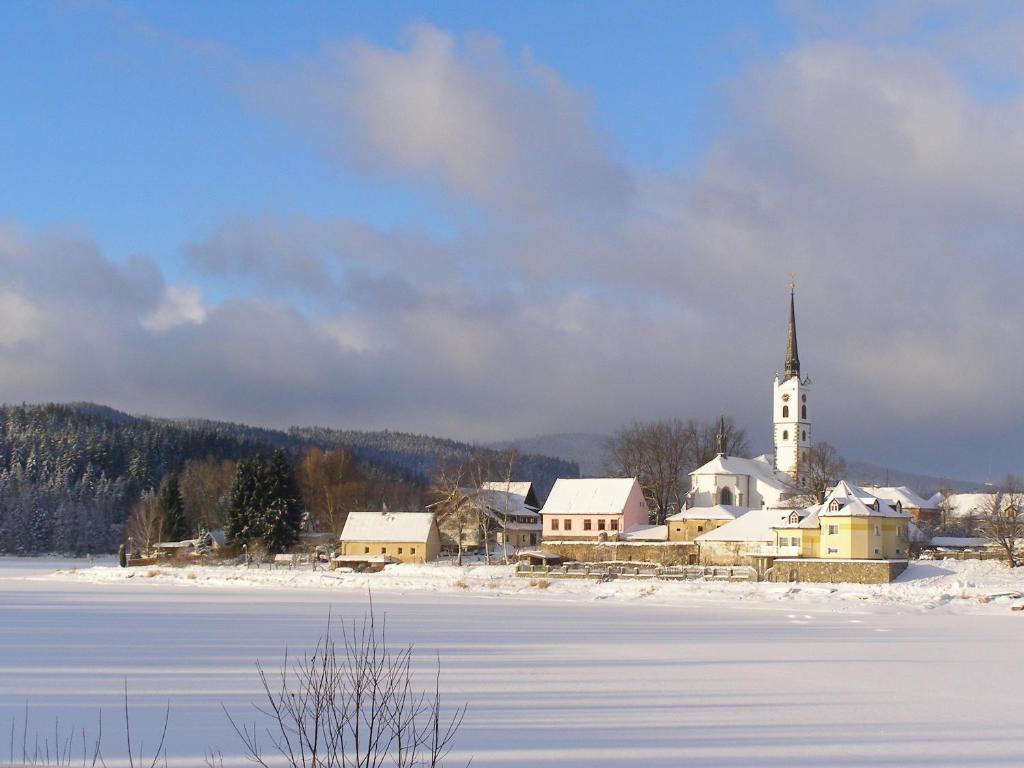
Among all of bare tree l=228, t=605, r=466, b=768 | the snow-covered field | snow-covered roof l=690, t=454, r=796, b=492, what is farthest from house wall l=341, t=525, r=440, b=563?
bare tree l=228, t=605, r=466, b=768

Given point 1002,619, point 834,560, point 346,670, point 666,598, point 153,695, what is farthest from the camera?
point 834,560

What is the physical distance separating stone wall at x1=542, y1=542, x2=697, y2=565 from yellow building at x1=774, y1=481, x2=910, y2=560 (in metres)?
7.29

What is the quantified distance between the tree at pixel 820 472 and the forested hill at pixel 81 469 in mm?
25812

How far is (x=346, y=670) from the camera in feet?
61.2

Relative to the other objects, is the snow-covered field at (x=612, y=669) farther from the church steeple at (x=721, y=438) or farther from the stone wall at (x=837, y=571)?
the church steeple at (x=721, y=438)

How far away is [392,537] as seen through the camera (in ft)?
215

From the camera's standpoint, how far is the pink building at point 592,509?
222 ft

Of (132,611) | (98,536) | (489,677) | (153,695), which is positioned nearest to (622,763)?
(489,677)

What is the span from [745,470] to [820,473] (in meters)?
6.34

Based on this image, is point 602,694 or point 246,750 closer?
point 246,750

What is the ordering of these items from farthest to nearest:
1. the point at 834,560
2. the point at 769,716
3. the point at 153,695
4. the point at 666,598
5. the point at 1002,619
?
the point at 834,560 < the point at 666,598 < the point at 1002,619 < the point at 153,695 < the point at 769,716

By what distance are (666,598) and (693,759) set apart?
3186cm

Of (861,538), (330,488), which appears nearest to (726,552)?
(861,538)

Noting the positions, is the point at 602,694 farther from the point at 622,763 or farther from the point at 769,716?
the point at 622,763
